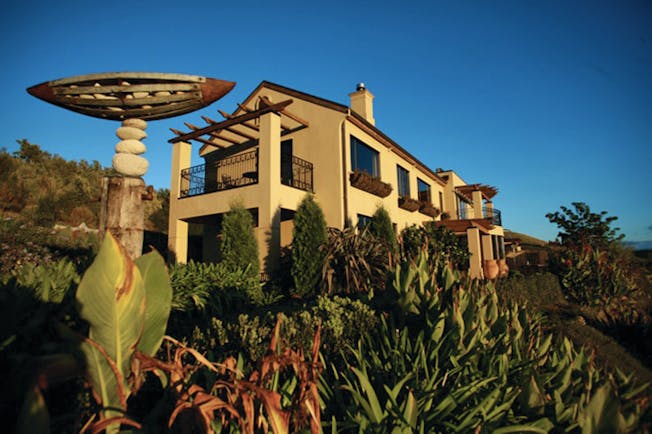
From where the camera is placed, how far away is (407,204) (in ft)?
55.6

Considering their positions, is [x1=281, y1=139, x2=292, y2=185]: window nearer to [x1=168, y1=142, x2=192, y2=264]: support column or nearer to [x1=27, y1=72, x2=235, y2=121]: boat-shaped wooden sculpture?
[x1=168, y1=142, x2=192, y2=264]: support column

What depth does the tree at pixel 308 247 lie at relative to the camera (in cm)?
928

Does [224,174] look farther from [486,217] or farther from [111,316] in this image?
[486,217]

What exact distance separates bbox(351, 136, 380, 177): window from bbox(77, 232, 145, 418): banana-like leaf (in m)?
12.6

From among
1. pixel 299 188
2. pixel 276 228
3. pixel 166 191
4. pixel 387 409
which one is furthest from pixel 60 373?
pixel 166 191

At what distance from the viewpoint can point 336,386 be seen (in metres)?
2.31

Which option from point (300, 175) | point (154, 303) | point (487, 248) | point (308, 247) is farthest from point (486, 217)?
→ point (154, 303)

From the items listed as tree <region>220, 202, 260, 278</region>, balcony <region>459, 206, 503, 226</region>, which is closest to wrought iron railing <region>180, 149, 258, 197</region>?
tree <region>220, 202, 260, 278</region>

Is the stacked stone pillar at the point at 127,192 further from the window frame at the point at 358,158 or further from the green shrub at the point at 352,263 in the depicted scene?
the window frame at the point at 358,158

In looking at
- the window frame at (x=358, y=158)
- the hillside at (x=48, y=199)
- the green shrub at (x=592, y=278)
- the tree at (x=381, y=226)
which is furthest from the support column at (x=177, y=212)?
the green shrub at (x=592, y=278)

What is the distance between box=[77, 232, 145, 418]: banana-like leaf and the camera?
1085mm

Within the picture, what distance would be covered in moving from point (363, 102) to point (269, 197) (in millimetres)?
8881

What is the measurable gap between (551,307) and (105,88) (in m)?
11.4

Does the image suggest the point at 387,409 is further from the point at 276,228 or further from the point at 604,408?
the point at 276,228
